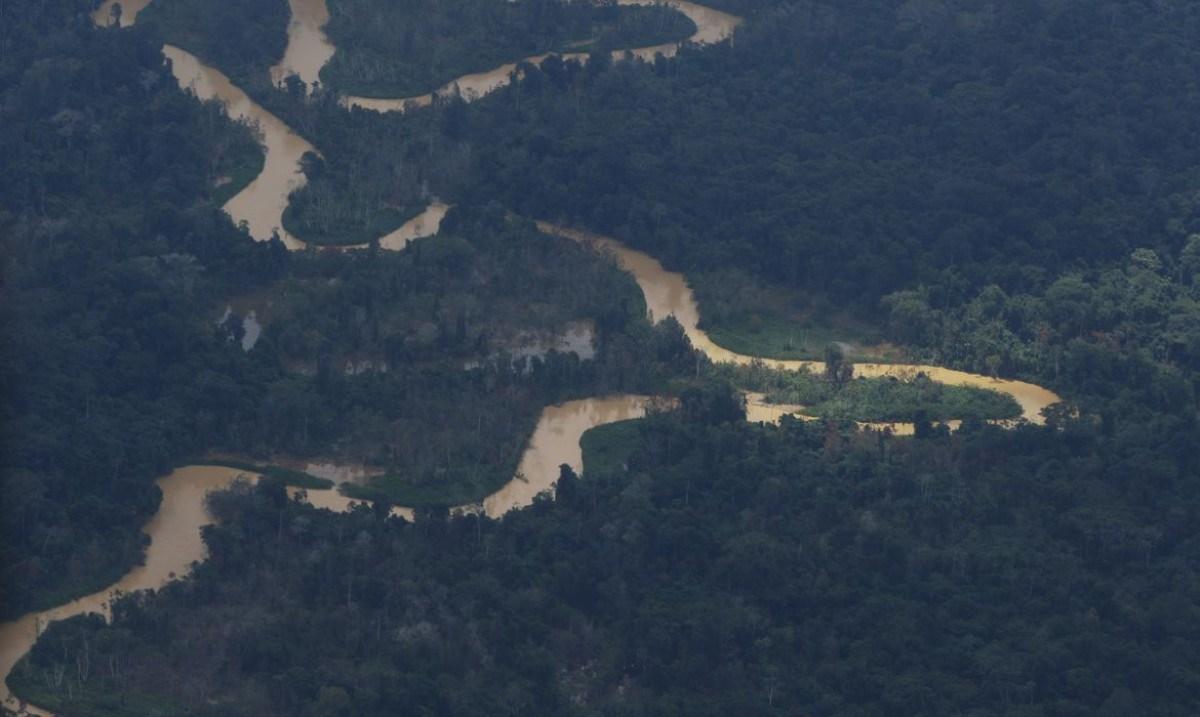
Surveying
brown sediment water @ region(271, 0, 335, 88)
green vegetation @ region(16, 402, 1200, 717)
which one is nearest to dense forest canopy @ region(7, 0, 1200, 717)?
green vegetation @ region(16, 402, 1200, 717)

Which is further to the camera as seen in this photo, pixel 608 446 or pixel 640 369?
pixel 640 369

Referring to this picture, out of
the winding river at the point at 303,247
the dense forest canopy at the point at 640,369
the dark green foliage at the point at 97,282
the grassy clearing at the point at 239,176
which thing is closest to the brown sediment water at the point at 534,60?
the winding river at the point at 303,247

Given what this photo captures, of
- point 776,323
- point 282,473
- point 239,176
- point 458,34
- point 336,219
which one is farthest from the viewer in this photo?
point 458,34

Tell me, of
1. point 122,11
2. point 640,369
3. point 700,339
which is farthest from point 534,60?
point 640,369

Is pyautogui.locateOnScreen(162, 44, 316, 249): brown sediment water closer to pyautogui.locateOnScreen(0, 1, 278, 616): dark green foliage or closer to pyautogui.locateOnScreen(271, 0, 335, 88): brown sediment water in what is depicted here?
pyautogui.locateOnScreen(0, 1, 278, 616): dark green foliage

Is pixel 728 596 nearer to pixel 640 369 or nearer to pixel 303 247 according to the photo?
pixel 640 369
